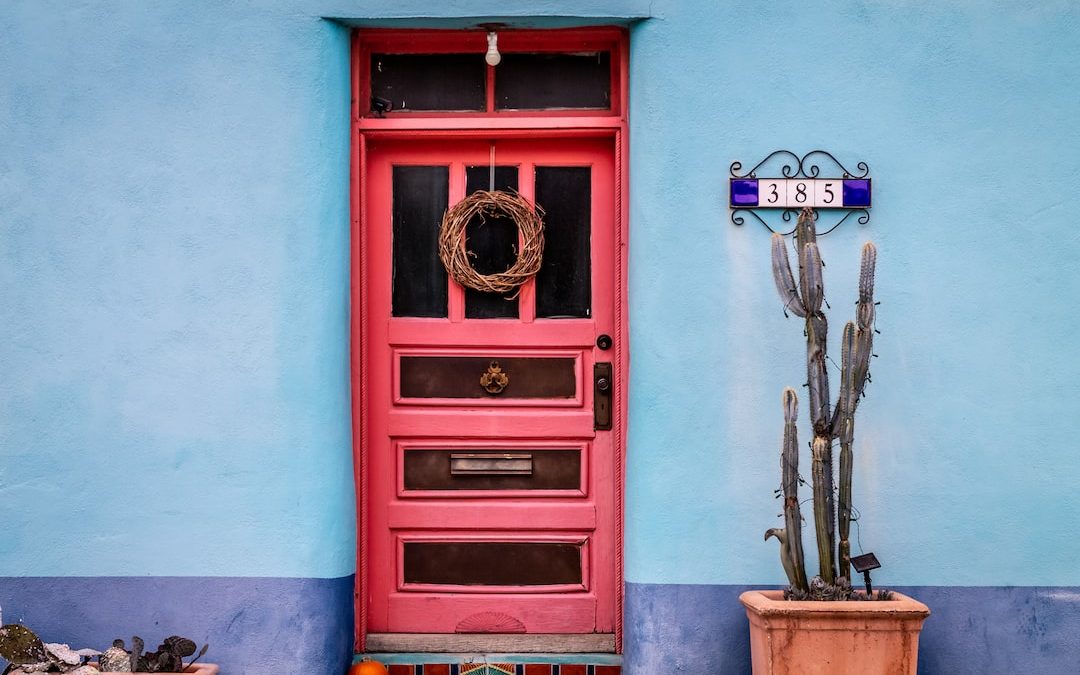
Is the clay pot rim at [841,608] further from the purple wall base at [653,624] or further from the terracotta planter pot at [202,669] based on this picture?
the terracotta planter pot at [202,669]

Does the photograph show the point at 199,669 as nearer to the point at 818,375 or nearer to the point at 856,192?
the point at 818,375

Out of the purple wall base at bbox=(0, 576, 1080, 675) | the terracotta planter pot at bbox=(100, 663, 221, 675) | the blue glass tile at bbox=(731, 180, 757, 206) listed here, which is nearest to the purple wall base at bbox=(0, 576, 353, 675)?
the purple wall base at bbox=(0, 576, 1080, 675)

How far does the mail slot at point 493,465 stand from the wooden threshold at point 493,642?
0.72m

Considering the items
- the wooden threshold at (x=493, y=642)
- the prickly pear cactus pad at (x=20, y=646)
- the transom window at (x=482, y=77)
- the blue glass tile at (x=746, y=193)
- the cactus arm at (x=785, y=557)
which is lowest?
the wooden threshold at (x=493, y=642)

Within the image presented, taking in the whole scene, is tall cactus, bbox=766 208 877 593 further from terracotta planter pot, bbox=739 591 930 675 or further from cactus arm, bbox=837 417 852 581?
terracotta planter pot, bbox=739 591 930 675

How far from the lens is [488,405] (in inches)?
183

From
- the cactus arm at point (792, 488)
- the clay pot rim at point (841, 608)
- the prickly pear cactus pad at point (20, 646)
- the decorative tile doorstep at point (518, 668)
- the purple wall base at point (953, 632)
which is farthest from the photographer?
the decorative tile doorstep at point (518, 668)

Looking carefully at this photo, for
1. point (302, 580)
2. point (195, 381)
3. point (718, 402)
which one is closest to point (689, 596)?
point (718, 402)

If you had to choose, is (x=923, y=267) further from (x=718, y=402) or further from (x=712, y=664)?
(x=712, y=664)

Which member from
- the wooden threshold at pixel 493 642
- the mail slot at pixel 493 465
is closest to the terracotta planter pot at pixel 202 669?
the wooden threshold at pixel 493 642

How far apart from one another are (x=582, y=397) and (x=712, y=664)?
1264 mm

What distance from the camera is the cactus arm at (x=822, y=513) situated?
3809 millimetres

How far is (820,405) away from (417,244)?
1.92 m

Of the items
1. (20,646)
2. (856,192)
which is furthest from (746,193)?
(20,646)
